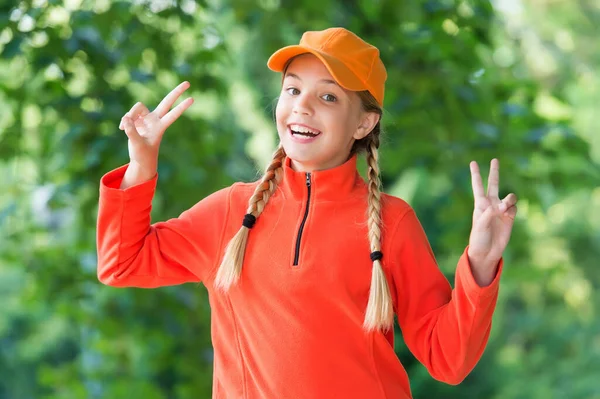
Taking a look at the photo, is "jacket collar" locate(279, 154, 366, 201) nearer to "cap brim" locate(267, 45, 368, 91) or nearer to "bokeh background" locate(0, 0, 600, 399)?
"cap brim" locate(267, 45, 368, 91)

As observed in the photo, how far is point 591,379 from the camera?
538 centimetres

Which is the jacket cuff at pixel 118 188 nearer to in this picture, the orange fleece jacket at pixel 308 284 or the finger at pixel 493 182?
the orange fleece jacket at pixel 308 284

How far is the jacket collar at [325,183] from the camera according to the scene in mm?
1647

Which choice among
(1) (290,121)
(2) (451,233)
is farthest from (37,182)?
(1) (290,121)

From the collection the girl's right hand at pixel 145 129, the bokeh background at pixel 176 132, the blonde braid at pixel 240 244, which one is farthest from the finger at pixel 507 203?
the bokeh background at pixel 176 132

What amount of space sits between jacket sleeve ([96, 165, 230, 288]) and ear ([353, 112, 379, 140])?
0.88 feet

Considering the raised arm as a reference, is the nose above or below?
above

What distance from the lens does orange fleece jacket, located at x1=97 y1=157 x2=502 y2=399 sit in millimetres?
1543

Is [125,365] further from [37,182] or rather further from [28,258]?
[37,182]

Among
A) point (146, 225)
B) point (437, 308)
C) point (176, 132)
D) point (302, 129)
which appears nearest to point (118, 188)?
point (146, 225)

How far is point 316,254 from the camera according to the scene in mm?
1577

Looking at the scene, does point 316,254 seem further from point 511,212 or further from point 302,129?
point 511,212

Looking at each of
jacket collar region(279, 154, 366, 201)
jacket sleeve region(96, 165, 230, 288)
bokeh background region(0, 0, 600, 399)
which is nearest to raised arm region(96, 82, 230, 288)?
jacket sleeve region(96, 165, 230, 288)

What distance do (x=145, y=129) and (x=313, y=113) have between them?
0.30 metres
